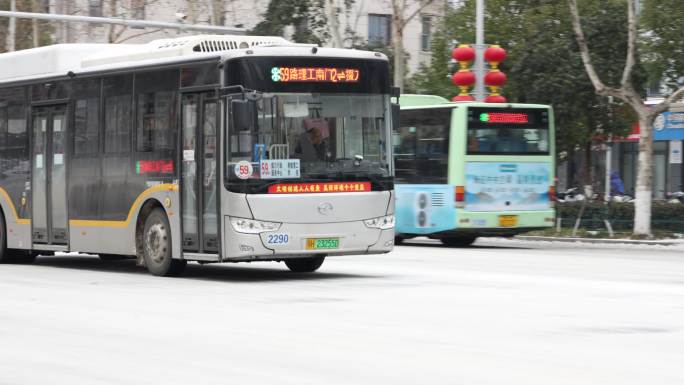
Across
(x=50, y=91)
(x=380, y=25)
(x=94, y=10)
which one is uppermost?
(x=380, y=25)

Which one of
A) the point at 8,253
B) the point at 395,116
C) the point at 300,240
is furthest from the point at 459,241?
the point at 300,240

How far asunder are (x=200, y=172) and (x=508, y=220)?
38.9 ft

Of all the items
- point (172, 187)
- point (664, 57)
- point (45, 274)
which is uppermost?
point (664, 57)

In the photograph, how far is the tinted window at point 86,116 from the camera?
64.2 ft

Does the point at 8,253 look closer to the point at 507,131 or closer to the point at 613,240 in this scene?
the point at 507,131

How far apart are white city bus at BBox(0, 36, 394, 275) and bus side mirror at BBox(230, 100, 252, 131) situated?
0.02 metres

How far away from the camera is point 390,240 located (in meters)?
18.0

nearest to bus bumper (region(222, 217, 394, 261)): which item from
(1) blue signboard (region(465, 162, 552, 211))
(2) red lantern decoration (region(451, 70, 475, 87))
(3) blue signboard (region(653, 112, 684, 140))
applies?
(1) blue signboard (region(465, 162, 552, 211))

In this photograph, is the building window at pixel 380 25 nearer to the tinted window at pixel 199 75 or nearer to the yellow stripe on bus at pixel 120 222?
the yellow stripe on bus at pixel 120 222

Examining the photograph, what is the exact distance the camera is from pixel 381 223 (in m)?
17.9

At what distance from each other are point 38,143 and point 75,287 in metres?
5.00

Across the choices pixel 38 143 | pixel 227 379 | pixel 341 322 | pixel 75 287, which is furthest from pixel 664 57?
pixel 227 379

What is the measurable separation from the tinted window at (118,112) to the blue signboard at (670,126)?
36577 millimetres

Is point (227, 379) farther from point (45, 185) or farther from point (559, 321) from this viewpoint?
point (45, 185)
